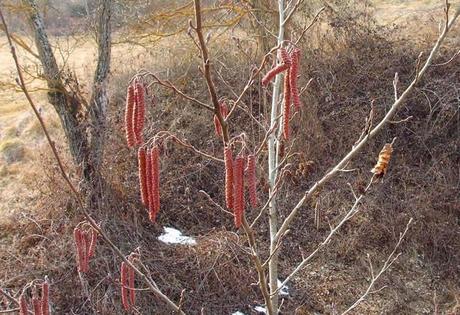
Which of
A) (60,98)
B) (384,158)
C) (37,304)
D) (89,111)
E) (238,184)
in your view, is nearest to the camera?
(238,184)

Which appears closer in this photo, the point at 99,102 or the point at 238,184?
the point at 238,184

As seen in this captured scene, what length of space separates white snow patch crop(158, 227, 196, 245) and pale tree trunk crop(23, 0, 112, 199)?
43.4 inches

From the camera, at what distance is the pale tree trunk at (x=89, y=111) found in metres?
6.47

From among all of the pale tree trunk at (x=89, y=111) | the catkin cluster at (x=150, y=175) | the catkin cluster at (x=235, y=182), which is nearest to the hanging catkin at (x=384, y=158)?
the catkin cluster at (x=235, y=182)

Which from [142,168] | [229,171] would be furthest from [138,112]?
[229,171]

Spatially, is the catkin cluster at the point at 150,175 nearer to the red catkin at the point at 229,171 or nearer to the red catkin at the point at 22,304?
the red catkin at the point at 229,171

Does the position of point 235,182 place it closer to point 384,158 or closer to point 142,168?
point 142,168

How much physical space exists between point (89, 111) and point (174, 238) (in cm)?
196

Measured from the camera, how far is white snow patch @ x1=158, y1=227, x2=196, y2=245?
22.4 ft

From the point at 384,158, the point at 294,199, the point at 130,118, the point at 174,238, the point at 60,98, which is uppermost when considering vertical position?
the point at 130,118

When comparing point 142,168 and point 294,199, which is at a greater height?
point 142,168

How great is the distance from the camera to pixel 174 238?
6.93m

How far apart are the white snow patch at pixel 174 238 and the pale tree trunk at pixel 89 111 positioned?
1.10 meters

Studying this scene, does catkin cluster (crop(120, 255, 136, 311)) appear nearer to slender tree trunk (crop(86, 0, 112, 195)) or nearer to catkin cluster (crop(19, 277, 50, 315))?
catkin cluster (crop(19, 277, 50, 315))
